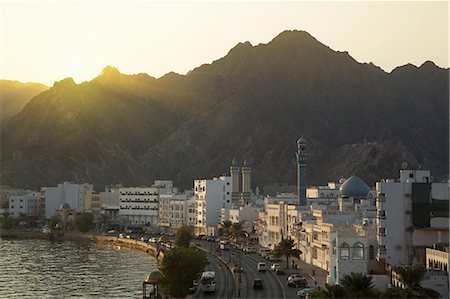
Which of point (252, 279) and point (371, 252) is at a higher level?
point (371, 252)

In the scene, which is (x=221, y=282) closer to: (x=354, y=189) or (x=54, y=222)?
(x=354, y=189)

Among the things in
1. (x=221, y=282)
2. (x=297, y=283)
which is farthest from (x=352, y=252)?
(x=221, y=282)

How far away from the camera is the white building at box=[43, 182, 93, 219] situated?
143 metres

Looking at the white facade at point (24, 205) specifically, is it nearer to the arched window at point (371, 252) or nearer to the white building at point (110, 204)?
the white building at point (110, 204)

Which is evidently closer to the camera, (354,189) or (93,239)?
(354,189)

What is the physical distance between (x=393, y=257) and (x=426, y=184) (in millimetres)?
4972

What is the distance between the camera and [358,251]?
5062cm

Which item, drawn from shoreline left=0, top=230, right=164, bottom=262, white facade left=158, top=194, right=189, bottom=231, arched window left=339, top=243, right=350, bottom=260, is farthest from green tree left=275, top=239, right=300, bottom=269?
white facade left=158, top=194, right=189, bottom=231

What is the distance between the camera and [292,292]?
52000 mm

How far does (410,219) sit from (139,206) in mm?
83142

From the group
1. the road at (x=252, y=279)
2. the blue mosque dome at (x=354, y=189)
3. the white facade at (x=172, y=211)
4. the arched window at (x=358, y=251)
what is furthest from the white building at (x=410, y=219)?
the white facade at (x=172, y=211)

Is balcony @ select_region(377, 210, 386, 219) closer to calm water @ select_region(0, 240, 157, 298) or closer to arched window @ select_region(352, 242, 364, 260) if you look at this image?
arched window @ select_region(352, 242, 364, 260)

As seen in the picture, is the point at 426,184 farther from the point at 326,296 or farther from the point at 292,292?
the point at 326,296

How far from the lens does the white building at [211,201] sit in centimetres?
10950
